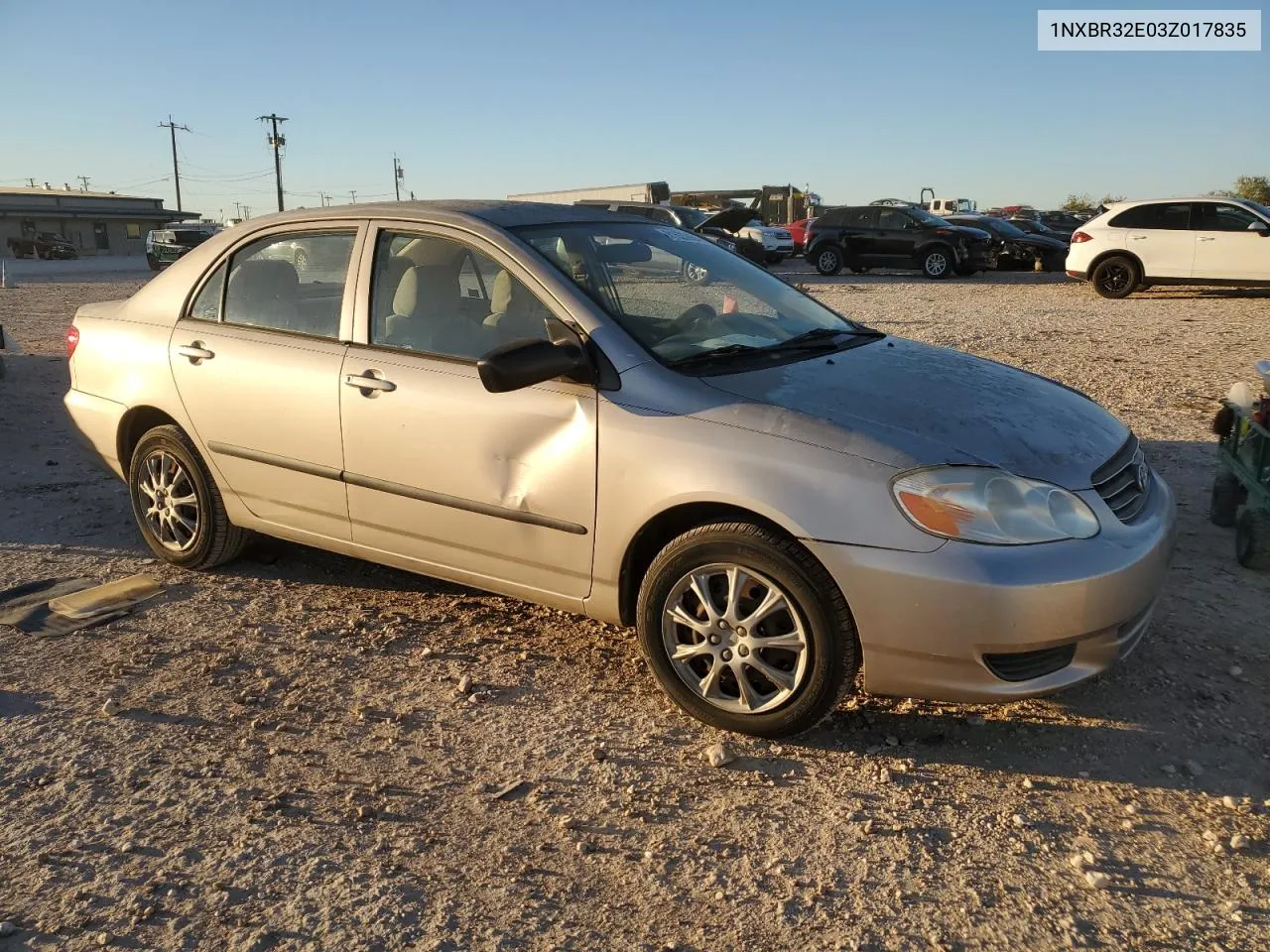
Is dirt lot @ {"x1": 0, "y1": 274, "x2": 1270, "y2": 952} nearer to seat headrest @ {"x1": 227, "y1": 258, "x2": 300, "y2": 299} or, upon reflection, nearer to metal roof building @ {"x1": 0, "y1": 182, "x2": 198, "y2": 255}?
seat headrest @ {"x1": 227, "y1": 258, "x2": 300, "y2": 299}

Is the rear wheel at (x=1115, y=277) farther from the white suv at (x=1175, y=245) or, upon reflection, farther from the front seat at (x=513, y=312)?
the front seat at (x=513, y=312)

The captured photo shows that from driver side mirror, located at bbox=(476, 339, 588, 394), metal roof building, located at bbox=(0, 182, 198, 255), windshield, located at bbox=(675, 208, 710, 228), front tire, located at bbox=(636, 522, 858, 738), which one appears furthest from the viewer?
metal roof building, located at bbox=(0, 182, 198, 255)

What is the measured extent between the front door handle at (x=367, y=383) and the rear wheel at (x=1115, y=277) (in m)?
15.5

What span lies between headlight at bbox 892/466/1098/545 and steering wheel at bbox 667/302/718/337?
111 cm

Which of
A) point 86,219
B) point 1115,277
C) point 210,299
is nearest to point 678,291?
point 210,299

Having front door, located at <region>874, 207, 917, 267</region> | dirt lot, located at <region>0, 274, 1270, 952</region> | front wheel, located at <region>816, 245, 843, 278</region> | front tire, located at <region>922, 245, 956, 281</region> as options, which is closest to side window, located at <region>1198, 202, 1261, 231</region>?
front tire, located at <region>922, 245, 956, 281</region>

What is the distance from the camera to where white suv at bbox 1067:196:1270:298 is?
15.2 m

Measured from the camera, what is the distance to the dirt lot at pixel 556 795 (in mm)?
2455

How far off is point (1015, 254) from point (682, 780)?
23.6 m

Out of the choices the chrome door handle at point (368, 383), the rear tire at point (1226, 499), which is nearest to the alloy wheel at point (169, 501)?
the chrome door handle at point (368, 383)

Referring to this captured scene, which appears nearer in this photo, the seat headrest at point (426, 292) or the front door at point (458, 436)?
the front door at point (458, 436)

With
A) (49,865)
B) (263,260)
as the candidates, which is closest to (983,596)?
(49,865)

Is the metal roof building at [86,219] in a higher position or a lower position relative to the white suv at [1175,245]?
higher

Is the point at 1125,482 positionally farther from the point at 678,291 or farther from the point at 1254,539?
the point at 678,291
